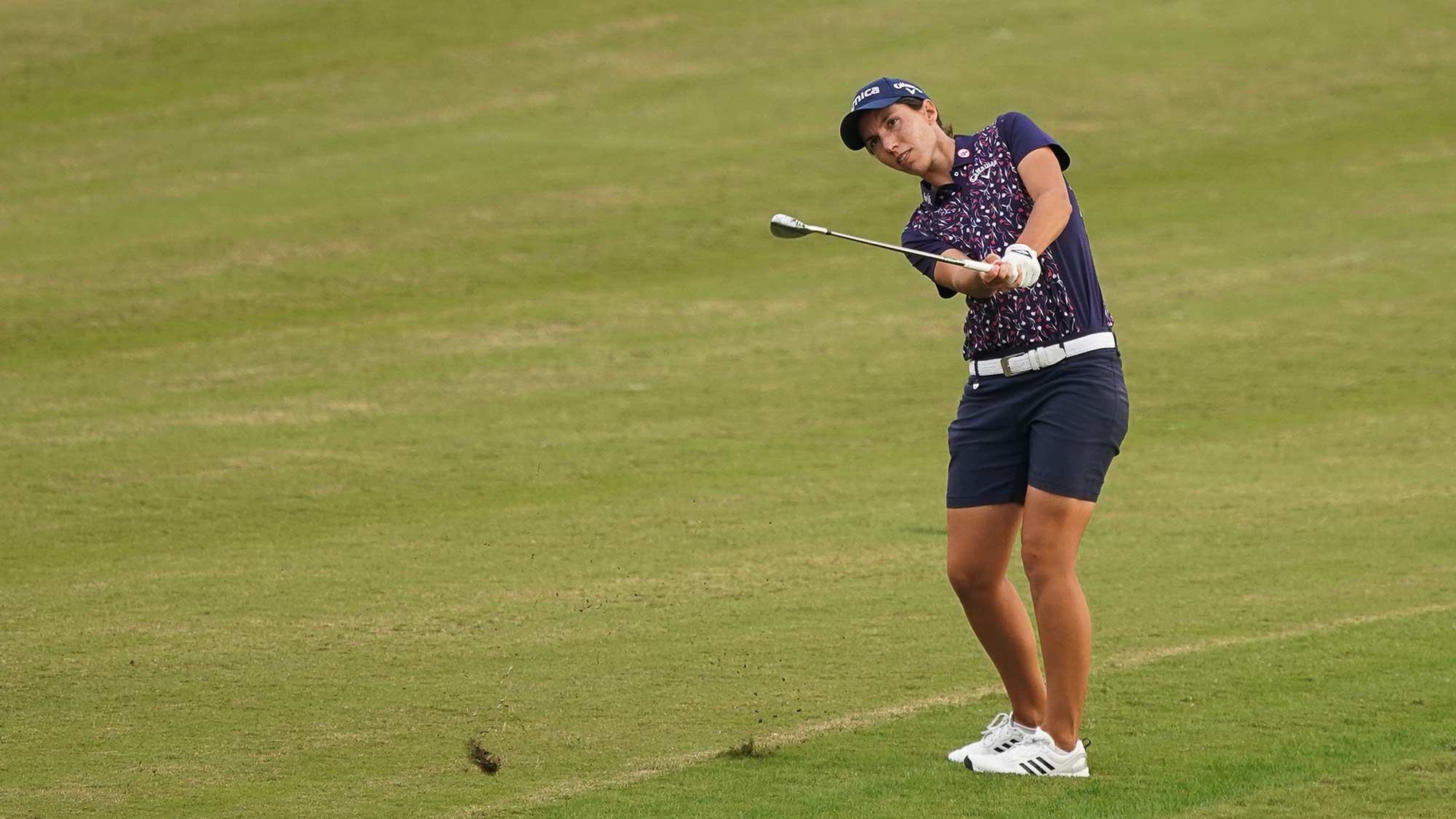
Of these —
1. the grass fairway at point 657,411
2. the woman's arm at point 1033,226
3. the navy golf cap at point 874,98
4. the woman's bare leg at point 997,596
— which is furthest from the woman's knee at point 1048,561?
the navy golf cap at point 874,98

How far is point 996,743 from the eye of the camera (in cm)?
545

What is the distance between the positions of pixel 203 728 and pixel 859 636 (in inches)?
100.0

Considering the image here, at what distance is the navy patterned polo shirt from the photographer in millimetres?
5266

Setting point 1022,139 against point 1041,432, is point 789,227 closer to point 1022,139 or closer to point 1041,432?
point 1022,139

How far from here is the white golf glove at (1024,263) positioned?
195 inches

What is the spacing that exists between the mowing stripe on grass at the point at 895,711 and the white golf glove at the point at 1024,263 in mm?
1696

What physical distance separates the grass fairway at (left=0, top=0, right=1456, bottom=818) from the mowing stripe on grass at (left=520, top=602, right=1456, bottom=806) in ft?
0.10

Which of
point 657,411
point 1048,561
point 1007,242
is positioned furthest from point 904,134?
point 657,411

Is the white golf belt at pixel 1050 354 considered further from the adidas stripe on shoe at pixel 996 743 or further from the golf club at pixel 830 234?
the adidas stripe on shoe at pixel 996 743

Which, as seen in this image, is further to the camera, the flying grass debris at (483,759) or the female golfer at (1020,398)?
the flying grass debris at (483,759)

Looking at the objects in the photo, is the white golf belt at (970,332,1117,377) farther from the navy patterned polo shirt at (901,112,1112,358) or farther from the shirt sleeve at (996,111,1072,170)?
the shirt sleeve at (996,111,1072,170)

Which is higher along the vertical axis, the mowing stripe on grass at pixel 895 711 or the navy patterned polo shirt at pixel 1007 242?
the navy patterned polo shirt at pixel 1007 242

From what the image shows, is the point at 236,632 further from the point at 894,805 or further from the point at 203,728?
the point at 894,805

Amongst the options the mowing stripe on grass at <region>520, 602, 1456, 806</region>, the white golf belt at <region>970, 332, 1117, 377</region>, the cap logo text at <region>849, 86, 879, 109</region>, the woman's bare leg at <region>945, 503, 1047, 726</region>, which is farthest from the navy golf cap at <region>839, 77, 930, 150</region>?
the mowing stripe on grass at <region>520, 602, 1456, 806</region>
